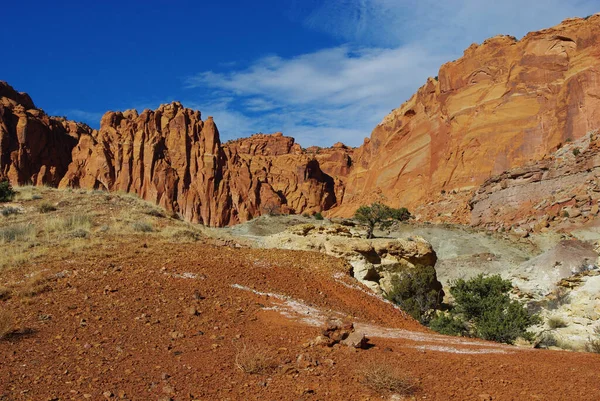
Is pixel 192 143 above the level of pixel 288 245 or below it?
above

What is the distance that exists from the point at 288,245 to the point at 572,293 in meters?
14.0

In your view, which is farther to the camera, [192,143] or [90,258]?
[192,143]

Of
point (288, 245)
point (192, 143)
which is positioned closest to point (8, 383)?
point (288, 245)

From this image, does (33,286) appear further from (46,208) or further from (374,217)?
(374,217)

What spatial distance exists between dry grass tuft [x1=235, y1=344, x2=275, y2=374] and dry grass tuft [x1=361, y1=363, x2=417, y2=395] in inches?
43.8

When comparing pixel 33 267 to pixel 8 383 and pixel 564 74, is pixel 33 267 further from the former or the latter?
Result: pixel 564 74

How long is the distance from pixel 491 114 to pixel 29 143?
6672 centimetres

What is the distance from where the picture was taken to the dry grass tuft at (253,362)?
5379 millimetres

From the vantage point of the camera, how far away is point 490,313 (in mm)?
14820

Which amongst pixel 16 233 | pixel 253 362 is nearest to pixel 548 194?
pixel 16 233

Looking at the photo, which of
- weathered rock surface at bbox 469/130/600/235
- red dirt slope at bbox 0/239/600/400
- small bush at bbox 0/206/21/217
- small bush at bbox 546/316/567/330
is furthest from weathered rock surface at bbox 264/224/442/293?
weathered rock surface at bbox 469/130/600/235

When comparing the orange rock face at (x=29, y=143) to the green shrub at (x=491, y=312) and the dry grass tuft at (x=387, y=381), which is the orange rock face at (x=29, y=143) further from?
the dry grass tuft at (x=387, y=381)

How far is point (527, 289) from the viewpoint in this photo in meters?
25.0

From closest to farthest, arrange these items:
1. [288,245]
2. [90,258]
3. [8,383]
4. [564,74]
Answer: [8,383] → [90,258] → [288,245] → [564,74]
